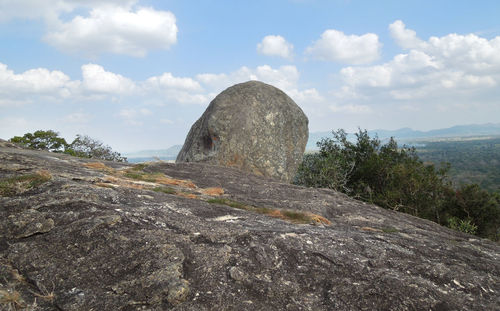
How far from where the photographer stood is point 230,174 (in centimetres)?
1352

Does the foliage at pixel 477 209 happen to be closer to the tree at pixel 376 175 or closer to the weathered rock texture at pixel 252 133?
the tree at pixel 376 175

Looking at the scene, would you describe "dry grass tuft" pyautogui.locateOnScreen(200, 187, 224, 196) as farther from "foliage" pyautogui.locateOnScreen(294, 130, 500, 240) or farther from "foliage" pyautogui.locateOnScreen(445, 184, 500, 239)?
"foliage" pyautogui.locateOnScreen(445, 184, 500, 239)

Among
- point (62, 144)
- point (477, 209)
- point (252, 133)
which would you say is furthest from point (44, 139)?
point (477, 209)

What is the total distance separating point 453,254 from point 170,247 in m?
5.75

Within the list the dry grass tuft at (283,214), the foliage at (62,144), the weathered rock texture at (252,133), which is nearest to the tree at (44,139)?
the foliage at (62,144)

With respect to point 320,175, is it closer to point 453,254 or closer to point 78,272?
point 453,254

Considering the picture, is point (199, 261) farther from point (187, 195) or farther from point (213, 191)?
point (213, 191)

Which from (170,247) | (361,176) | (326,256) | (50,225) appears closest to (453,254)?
(326,256)

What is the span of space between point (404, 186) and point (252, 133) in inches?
393

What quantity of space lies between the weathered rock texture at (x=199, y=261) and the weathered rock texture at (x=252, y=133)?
38.3 feet

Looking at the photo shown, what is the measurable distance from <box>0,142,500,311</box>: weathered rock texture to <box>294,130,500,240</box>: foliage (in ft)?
42.7

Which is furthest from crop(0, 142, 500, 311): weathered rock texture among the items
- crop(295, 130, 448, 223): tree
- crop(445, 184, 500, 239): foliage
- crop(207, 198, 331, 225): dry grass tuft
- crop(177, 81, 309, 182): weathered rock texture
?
crop(445, 184, 500, 239): foliage

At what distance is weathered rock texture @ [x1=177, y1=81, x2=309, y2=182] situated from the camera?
19.5 m

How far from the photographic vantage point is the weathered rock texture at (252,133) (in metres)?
19.5
